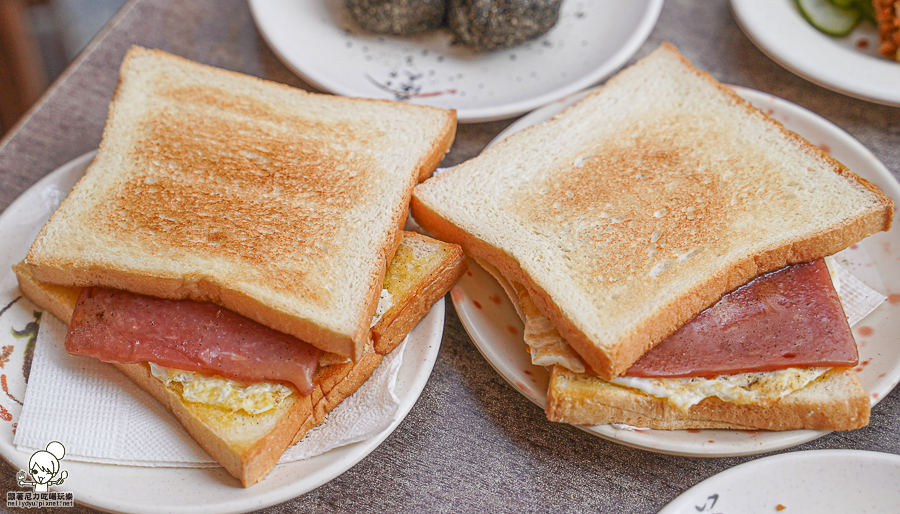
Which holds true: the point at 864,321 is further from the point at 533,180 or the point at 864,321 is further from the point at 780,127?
the point at 533,180

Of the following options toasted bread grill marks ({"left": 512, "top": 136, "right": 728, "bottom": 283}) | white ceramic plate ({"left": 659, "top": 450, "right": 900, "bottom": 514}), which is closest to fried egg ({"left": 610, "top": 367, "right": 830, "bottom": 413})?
white ceramic plate ({"left": 659, "top": 450, "right": 900, "bottom": 514})

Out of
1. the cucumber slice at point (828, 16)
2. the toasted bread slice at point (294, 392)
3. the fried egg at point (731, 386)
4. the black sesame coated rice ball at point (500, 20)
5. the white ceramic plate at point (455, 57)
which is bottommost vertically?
the toasted bread slice at point (294, 392)

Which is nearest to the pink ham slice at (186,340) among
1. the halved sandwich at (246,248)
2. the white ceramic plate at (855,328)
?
the halved sandwich at (246,248)

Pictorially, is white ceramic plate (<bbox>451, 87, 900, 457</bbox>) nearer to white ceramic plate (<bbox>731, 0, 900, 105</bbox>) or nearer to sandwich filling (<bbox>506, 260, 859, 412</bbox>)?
sandwich filling (<bbox>506, 260, 859, 412</bbox>)

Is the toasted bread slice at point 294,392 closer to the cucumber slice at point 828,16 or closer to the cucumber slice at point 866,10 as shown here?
the cucumber slice at point 828,16

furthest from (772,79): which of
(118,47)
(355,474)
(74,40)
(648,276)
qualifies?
(74,40)

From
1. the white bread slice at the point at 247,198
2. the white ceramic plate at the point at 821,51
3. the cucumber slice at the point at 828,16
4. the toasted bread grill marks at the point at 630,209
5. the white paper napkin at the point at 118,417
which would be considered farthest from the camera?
the cucumber slice at the point at 828,16
